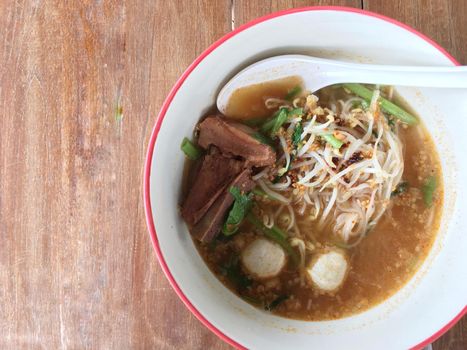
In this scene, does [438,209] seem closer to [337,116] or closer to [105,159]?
[337,116]

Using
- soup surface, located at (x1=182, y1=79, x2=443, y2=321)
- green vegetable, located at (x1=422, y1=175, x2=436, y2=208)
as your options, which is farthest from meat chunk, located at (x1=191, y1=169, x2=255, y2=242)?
green vegetable, located at (x1=422, y1=175, x2=436, y2=208)

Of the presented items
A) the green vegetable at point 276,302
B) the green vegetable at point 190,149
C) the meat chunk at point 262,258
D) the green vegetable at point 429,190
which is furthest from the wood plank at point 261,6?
the green vegetable at point 276,302

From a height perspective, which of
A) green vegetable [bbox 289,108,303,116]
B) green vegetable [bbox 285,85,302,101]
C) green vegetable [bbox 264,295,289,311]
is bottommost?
green vegetable [bbox 264,295,289,311]

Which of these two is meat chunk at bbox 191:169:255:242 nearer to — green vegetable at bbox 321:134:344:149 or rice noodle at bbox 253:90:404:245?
rice noodle at bbox 253:90:404:245

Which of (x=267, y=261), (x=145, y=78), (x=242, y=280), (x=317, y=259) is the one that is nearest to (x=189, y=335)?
(x=242, y=280)

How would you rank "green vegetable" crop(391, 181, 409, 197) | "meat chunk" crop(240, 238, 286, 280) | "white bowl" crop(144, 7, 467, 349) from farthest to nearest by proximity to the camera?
"green vegetable" crop(391, 181, 409, 197)
"meat chunk" crop(240, 238, 286, 280)
"white bowl" crop(144, 7, 467, 349)

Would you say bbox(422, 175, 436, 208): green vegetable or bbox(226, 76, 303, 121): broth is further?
bbox(422, 175, 436, 208): green vegetable

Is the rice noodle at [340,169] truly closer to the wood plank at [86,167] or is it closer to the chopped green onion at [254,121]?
the chopped green onion at [254,121]
